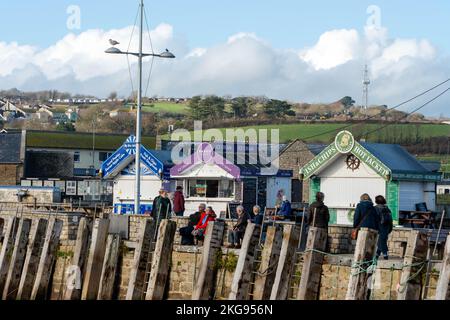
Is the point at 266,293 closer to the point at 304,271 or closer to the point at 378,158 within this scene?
the point at 304,271

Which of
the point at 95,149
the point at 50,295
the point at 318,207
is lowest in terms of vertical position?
the point at 50,295

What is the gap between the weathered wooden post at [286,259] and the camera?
72.8 feet

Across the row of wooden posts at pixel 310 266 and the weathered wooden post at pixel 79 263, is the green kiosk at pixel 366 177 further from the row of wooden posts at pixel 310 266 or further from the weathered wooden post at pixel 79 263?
the row of wooden posts at pixel 310 266

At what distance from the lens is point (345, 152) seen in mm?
38469

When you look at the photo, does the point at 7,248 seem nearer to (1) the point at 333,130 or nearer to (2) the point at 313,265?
(2) the point at 313,265

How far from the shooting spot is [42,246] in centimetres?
3020

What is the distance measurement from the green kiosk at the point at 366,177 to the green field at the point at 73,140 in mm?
41638

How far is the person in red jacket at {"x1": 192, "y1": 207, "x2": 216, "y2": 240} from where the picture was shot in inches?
1102

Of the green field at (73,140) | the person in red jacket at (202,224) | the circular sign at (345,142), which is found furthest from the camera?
the green field at (73,140)

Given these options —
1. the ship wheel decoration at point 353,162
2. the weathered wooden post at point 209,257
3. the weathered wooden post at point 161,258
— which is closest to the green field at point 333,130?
the ship wheel decoration at point 353,162

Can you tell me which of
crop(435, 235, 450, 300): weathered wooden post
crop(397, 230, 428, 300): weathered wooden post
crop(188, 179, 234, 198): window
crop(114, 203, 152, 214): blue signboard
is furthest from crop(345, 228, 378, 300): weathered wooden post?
crop(114, 203, 152, 214): blue signboard

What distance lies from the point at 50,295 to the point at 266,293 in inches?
359
